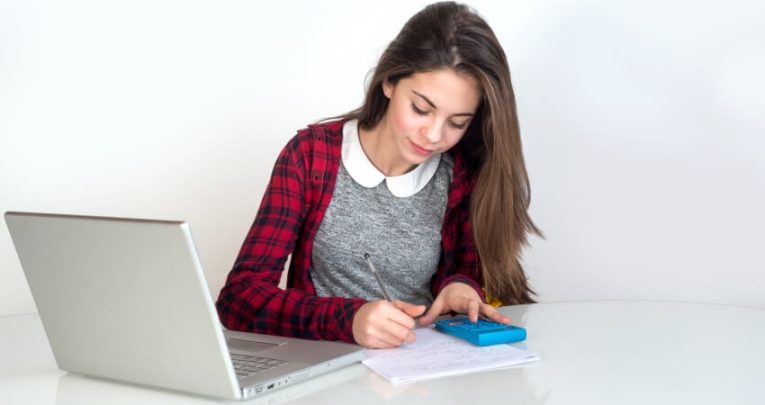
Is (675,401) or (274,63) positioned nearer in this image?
(675,401)

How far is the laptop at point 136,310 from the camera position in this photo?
1045 millimetres

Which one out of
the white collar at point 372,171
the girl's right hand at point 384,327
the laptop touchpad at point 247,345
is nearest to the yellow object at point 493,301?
the white collar at point 372,171

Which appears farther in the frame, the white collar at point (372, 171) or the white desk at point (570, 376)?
the white collar at point (372, 171)

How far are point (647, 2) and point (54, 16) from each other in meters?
1.61

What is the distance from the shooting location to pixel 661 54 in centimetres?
251

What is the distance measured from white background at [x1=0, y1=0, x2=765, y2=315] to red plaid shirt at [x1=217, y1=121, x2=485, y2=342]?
2.21 ft

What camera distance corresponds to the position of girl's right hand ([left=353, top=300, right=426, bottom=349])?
4.54ft

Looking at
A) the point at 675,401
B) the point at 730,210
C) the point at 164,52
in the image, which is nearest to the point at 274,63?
the point at 164,52

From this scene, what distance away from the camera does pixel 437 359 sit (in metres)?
1.32

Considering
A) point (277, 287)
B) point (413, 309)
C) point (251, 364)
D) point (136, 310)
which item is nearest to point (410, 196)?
point (277, 287)

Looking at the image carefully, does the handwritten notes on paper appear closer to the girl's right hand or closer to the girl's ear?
the girl's right hand

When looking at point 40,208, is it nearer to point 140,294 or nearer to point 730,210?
point 140,294

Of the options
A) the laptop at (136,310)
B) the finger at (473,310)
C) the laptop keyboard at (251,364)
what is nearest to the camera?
the laptop at (136,310)

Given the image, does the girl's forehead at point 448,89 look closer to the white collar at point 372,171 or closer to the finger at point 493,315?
the white collar at point 372,171
